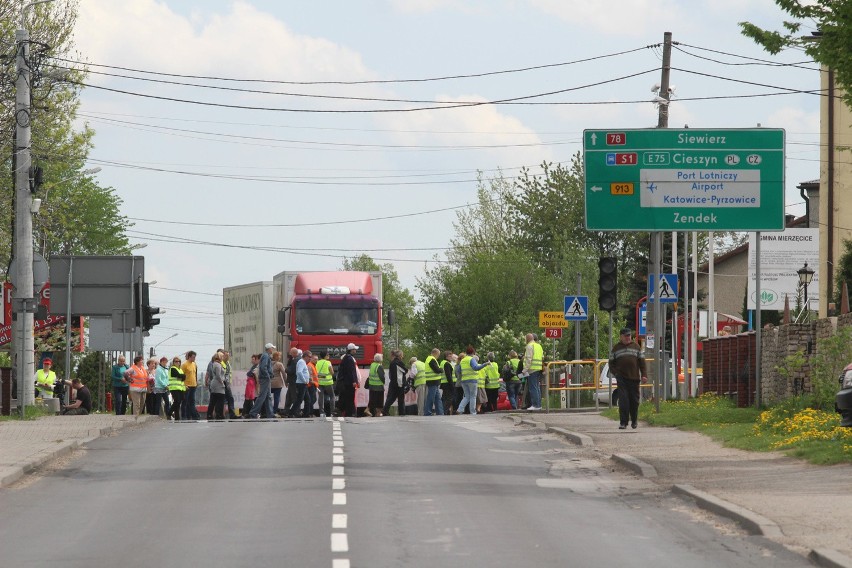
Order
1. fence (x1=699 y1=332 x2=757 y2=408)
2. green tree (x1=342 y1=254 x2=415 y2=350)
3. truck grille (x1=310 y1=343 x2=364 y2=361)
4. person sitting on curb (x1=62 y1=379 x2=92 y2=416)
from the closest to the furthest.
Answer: fence (x1=699 y1=332 x2=757 y2=408) < person sitting on curb (x1=62 y1=379 x2=92 y2=416) < truck grille (x1=310 y1=343 x2=364 y2=361) < green tree (x1=342 y1=254 x2=415 y2=350)

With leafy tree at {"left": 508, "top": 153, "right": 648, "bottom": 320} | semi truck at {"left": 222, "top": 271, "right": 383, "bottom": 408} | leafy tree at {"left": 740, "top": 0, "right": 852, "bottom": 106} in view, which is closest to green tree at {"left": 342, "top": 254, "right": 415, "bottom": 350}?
leafy tree at {"left": 508, "top": 153, "right": 648, "bottom": 320}

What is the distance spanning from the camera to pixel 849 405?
1902cm

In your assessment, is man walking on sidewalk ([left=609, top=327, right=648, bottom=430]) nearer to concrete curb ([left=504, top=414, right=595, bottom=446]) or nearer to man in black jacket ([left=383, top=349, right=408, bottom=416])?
concrete curb ([left=504, top=414, right=595, bottom=446])

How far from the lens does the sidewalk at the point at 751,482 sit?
41.8 feet

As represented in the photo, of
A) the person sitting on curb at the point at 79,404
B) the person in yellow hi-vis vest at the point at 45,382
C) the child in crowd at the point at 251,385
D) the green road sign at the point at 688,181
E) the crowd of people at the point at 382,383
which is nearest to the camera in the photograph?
the green road sign at the point at 688,181

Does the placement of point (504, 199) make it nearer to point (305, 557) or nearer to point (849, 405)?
point (849, 405)

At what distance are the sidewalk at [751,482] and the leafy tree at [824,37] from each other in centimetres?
487

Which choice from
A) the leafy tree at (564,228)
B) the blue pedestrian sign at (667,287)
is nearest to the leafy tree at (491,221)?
the leafy tree at (564,228)

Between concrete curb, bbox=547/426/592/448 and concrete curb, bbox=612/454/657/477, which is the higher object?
concrete curb, bbox=612/454/657/477

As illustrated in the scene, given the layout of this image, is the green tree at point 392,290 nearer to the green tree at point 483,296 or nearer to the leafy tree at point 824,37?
the green tree at point 483,296

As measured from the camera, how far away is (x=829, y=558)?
11016 millimetres

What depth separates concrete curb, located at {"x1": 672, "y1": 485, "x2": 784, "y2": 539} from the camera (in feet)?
42.5

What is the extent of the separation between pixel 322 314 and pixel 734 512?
31.5m

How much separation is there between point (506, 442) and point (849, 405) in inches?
271
